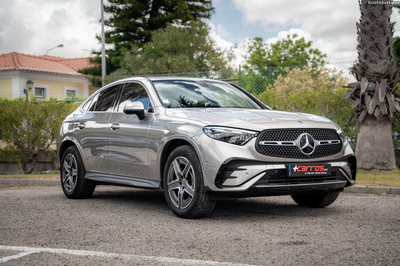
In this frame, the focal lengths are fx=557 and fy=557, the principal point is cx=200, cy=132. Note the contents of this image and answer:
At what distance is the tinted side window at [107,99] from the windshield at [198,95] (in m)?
0.96

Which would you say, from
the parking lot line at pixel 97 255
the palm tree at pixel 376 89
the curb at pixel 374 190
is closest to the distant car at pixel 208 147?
the parking lot line at pixel 97 255

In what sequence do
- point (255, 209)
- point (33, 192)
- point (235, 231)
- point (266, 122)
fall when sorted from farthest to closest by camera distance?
point (33, 192) → point (255, 209) → point (266, 122) → point (235, 231)

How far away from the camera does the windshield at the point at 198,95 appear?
23.9ft

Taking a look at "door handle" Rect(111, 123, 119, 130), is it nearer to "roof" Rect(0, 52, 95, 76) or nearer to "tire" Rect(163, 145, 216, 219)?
"tire" Rect(163, 145, 216, 219)

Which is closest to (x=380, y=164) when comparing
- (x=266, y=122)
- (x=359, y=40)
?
(x=359, y=40)

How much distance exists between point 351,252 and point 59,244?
8.75 ft

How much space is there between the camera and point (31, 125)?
14688 millimetres

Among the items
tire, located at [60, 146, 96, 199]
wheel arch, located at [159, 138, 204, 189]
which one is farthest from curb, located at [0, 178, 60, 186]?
wheel arch, located at [159, 138, 204, 189]

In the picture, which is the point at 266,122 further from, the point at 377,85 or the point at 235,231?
the point at 377,85

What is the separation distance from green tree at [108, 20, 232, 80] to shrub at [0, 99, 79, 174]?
38.9 ft

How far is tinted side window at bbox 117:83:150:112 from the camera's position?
7.60 m

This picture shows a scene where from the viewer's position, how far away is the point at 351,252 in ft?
15.5

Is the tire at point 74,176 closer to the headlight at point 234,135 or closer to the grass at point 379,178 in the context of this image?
the headlight at point 234,135

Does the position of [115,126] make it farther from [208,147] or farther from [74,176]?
[208,147]
